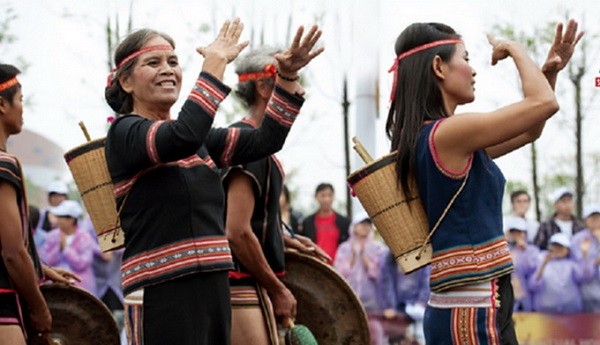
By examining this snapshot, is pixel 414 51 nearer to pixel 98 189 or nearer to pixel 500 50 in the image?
pixel 500 50

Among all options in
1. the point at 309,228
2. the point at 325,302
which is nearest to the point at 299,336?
the point at 325,302

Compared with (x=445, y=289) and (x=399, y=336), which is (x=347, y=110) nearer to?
(x=399, y=336)

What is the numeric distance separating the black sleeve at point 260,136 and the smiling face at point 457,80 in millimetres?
625

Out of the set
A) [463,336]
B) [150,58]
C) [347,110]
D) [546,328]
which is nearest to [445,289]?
[463,336]

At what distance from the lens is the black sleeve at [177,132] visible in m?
4.77

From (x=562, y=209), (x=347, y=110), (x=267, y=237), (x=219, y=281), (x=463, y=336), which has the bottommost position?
(x=463, y=336)

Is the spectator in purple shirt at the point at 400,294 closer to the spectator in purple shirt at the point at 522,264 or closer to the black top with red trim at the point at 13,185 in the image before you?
the spectator in purple shirt at the point at 522,264

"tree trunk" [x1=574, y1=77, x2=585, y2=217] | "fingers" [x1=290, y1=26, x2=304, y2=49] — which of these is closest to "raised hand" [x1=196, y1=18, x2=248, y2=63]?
"fingers" [x1=290, y1=26, x2=304, y2=49]

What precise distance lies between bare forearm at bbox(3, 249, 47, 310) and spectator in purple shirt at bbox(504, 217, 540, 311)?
7.51 m

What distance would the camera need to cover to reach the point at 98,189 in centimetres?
589

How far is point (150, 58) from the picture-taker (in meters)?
5.29

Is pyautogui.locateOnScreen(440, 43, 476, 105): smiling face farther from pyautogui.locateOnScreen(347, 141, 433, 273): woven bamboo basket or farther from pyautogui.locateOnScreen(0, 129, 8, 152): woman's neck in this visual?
pyautogui.locateOnScreen(0, 129, 8, 152): woman's neck

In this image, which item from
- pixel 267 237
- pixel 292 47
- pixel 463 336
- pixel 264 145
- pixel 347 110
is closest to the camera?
pixel 463 336

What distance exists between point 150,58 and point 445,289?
1.55 meters
